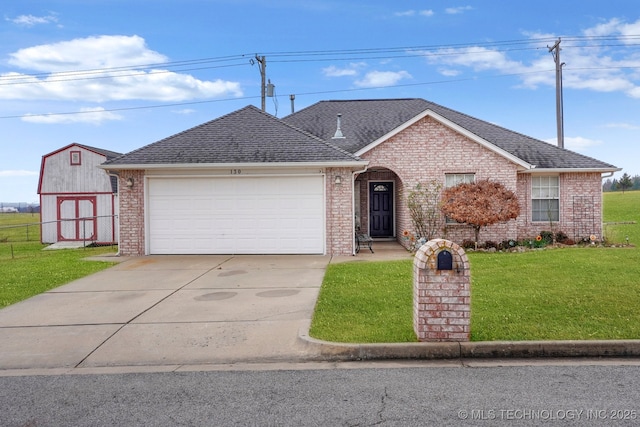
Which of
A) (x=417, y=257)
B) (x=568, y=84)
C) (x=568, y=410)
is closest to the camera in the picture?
(x=568, y=410)

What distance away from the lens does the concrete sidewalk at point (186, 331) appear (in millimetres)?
5035

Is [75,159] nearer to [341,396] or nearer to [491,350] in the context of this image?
[341,396]

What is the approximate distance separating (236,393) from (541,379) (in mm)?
2913

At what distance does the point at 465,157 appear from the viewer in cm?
1505

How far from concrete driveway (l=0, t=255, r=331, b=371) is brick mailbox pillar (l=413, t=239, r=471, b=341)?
1476 mm

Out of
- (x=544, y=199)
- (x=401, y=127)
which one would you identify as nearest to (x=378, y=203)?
(x=401, y=127)

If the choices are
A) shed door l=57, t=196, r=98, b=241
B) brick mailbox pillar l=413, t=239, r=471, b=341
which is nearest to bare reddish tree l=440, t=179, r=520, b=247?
brick mailbox pillar l=413, t=239, r=471, b=341

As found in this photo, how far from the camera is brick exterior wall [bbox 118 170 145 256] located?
1359 cm

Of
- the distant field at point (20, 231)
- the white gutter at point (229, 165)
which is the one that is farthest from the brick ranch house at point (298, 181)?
the distant field at point (20, 231)

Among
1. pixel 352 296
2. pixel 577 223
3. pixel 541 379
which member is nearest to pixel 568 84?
pixel 577 223

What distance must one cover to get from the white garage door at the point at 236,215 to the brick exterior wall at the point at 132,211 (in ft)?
0.93

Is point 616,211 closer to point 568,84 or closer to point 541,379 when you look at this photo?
point 568,84

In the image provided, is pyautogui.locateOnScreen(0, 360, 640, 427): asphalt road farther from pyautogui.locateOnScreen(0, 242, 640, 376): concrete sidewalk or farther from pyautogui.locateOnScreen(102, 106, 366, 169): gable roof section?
pyautogui.locateOnScreen(102, 106, 366, 169): gable roof section

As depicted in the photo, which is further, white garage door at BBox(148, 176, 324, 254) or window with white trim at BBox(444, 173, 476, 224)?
window with white trim at BBox(444, 173, 476, 224)
